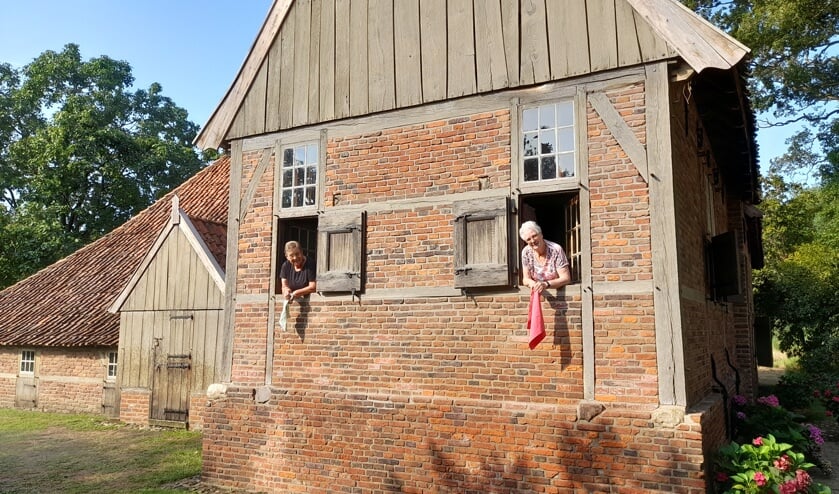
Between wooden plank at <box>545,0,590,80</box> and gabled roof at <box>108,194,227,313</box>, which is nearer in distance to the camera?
wooden plank at <box>545,0,590,80</box>

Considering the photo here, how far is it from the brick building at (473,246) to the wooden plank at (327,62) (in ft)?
0.10

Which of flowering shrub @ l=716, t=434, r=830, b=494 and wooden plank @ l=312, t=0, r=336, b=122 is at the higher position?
wooden plank @ l=312, t=0, r=336, b=122

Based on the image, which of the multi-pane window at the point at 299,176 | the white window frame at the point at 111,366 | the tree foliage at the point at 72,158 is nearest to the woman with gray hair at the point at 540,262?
the multi-pane window at the point at 299,176

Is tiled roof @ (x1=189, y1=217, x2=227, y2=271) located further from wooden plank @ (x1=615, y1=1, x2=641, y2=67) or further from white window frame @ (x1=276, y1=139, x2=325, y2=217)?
wooden plank @ (x1=615, y1=1, x2=641, y2=67)

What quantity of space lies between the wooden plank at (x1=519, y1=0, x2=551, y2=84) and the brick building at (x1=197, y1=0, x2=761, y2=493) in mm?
24

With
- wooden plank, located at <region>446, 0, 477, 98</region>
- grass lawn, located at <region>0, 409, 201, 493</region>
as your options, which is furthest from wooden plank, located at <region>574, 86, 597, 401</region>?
grass lawn, located at <region>0, 409, 201, 493</region>

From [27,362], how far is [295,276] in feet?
40.0

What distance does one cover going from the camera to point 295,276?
27.1 feet

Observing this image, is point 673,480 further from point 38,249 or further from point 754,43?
point 38,249

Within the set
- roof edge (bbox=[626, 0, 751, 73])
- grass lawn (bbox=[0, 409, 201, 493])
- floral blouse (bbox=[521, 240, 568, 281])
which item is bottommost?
grass lawn (bbox=[0, 409, 201, 493])

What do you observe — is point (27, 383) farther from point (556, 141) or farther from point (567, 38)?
point (567, 38)

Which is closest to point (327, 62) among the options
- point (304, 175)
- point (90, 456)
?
A: point (304, 175)

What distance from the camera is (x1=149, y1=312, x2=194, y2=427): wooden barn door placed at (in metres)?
12.7

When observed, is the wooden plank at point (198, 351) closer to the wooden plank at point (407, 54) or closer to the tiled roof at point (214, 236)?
the tiled roof at point (214, 236)
